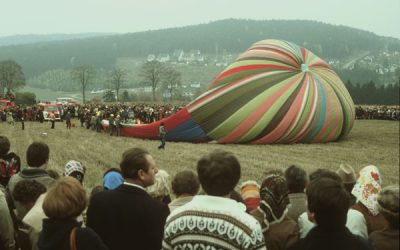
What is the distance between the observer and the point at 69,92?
124188 millimetres

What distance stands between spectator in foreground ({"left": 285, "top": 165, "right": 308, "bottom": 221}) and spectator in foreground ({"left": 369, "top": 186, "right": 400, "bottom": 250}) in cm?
76

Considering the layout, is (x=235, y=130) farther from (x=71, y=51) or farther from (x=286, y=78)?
(x=71, y=51)

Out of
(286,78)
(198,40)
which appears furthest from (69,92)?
(286,78)

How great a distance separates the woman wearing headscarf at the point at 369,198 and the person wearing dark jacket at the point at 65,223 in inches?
71.9

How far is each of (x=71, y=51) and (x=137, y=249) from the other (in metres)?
160

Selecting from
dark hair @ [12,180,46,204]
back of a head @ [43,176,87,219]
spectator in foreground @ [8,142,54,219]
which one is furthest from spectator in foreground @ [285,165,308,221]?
spectator in foreground @ [8,142,54,219]

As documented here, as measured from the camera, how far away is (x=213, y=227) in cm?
228

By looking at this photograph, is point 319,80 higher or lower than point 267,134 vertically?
higher

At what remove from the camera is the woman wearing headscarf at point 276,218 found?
2934mm

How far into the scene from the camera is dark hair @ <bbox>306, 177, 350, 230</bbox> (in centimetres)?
232

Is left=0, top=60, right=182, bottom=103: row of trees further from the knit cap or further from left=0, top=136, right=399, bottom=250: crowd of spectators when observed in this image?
left=0, top=136, right=399, bottom=250: crowd of spectators

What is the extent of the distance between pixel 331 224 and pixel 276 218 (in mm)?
661

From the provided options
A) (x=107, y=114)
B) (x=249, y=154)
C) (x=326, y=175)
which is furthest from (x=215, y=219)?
(x=107, y=114)

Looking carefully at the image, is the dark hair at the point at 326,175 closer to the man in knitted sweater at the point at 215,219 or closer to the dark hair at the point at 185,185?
the dark hair at the point at 185,185
